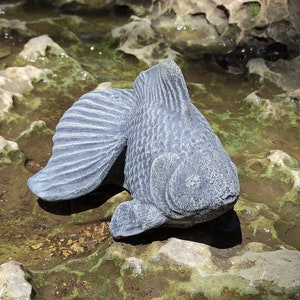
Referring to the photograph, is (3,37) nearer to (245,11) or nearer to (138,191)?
(245,11)

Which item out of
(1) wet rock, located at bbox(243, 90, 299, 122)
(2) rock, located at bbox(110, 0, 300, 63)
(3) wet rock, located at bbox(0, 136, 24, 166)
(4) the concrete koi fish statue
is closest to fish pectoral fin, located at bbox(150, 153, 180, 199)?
(4) the concrete koi fish statue

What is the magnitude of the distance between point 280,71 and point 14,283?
5.63ft

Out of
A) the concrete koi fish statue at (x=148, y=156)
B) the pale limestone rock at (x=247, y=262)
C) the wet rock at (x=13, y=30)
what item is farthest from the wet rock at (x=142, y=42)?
the pale limestone rock at (x=247, y=262)

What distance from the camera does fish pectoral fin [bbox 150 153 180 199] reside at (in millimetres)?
1853

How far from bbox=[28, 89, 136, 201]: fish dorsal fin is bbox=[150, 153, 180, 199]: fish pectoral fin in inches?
8.8

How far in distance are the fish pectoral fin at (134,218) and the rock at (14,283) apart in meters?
0.33

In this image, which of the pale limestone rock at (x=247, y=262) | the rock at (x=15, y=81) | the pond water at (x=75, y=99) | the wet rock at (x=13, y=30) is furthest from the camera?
the wet rock at (x=13, y=30)

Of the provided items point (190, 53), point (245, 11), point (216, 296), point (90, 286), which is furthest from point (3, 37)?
point (216, 296)

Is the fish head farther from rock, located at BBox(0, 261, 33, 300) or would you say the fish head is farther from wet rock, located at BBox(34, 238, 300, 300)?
rock, located at BBox(0, 261, 33, 300)

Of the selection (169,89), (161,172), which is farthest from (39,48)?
(161,172)

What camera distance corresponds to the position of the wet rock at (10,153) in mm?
2291

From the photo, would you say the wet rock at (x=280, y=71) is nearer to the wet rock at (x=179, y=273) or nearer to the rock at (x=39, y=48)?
the rock at (x=39, y=48)

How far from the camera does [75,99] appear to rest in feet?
8.91

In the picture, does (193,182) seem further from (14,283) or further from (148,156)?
(14,283)
